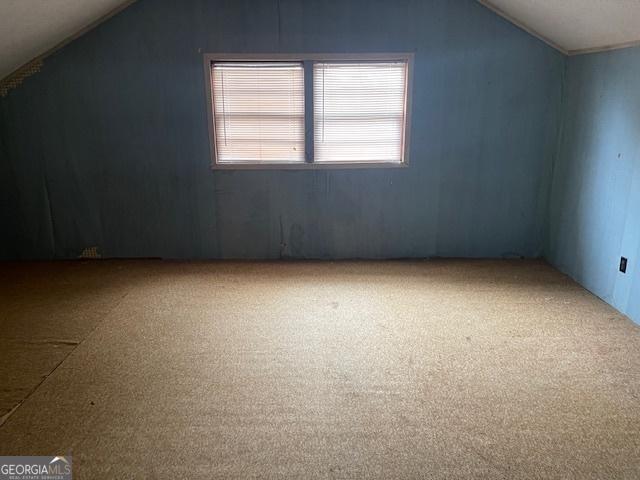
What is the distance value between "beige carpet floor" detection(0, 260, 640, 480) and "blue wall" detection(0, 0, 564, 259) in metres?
0.55

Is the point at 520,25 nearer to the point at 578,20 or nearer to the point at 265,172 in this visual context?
the point at 578,20

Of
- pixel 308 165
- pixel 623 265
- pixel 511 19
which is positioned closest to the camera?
pixel 623 265

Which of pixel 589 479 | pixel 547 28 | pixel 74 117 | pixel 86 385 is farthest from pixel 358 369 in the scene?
pixel 74 117

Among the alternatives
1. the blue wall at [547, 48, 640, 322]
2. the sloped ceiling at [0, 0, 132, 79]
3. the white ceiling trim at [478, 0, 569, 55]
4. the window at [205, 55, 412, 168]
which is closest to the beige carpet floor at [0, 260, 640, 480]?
the blue wall at [547, 48, 640, 322]

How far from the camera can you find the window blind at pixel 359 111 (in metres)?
3.86

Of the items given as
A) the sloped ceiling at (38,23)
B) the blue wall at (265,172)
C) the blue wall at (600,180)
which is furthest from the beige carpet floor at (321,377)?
the sloped ceiling at (38,23)

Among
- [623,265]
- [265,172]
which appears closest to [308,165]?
[265,172]

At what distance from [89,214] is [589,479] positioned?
394cm

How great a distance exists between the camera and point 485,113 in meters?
3.91

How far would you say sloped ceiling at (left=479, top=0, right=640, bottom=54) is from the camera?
2.73 metres

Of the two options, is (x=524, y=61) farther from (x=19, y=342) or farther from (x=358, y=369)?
(x=19, y=342)

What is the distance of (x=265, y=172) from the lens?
13.3ft

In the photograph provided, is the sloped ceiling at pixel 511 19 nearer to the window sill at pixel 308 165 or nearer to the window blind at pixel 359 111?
the window blind at pixel 359 111

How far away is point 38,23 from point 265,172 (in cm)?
185
